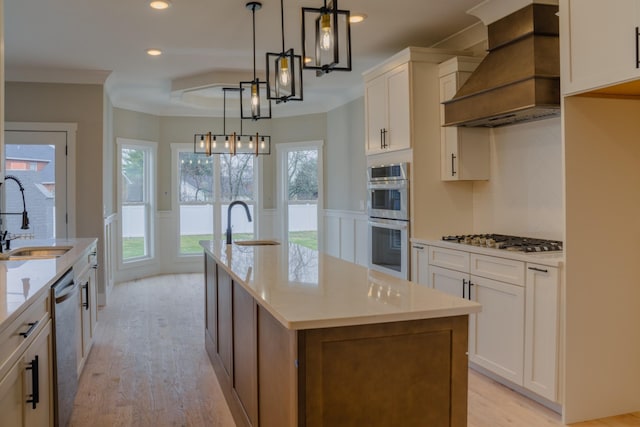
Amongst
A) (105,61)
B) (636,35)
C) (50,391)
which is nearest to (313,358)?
(50,391)

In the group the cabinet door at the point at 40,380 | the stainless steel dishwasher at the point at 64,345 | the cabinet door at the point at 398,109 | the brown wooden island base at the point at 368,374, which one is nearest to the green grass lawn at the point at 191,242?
the cabinet door at the point at 398,109

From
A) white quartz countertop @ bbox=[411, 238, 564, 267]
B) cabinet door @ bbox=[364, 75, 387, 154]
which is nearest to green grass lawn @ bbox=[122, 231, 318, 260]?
cabinet door @ bbox=[364, 75, 387, 154]

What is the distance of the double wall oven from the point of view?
13.9 ft

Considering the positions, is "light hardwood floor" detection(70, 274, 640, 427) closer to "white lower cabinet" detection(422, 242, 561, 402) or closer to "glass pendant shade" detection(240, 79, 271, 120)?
"white lower cabinet" detection(422, 242, 561, 402)

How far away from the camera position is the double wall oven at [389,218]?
166 inches

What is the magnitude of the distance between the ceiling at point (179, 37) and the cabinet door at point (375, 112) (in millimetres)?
386

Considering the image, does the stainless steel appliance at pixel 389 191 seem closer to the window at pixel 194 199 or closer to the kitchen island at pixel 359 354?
the kitchen island at pixel 359 354

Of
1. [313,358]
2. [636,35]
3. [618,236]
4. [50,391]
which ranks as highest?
[636,35]

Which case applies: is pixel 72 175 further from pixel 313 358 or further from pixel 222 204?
pixel 313 358

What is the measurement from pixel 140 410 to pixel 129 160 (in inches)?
206

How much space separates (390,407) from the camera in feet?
5.82

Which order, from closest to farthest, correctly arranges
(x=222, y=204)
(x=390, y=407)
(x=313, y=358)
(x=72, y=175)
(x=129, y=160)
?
1. (x=313, y=358)
2. (x=390, y=407)
3. (x=72, y=175)
4. (x=129, y=160)
5. (x=222, y=204)

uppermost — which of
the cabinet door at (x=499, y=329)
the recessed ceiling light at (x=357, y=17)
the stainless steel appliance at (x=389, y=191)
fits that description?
the recessed ceiling light at (x=357, y=17)

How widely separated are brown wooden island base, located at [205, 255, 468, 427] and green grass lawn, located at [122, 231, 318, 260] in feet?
18.6
